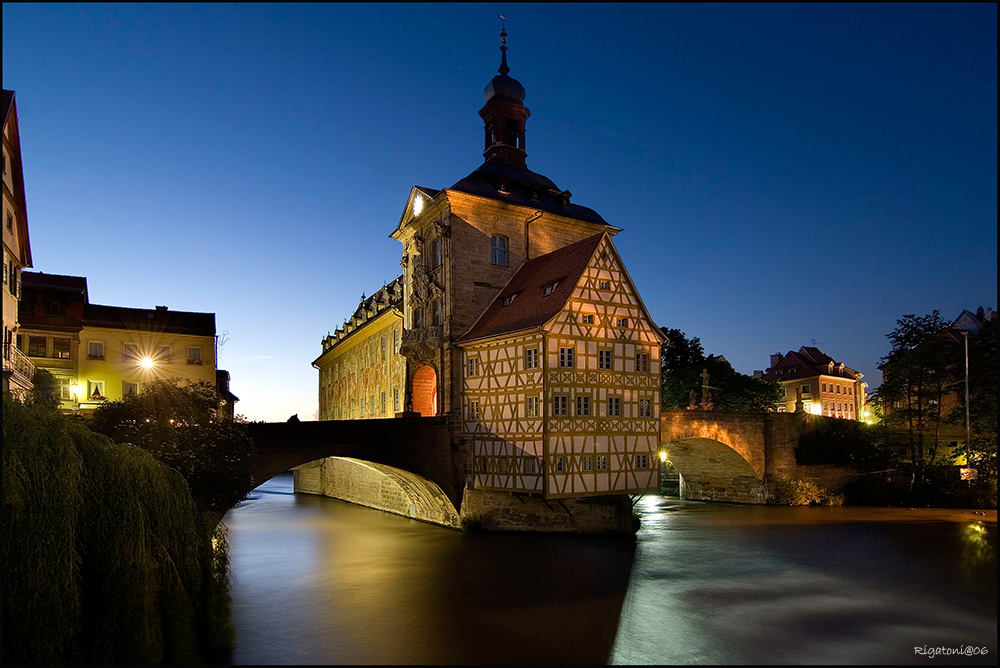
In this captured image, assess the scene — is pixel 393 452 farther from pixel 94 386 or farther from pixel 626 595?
pixel 94 386

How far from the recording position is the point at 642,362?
97.1 feet

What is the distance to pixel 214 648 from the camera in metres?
14.6

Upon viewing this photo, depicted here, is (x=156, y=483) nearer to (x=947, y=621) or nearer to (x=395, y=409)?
(x=947, y=621)

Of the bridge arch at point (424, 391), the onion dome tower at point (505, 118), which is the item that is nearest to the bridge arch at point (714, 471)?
the bridge arch at point (424, 391)

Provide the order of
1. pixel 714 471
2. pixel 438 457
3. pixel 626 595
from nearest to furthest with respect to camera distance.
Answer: pixel 626 595, pixel 438 457, pixel 714 471

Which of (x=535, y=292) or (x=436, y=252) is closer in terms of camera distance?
(x=535, y=292)

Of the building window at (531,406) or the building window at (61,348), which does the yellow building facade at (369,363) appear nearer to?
the building window at (531,406)

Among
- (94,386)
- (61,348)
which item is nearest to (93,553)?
(61,348)

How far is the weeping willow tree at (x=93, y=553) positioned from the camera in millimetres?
9906

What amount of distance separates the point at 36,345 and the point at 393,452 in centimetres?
2071

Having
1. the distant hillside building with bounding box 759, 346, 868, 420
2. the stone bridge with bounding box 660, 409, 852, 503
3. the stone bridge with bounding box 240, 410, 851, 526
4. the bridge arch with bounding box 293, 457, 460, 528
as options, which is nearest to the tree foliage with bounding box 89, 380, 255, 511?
the stone bridge with bounding box 240, 410, 851, 526

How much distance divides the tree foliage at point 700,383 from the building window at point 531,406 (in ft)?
96.1

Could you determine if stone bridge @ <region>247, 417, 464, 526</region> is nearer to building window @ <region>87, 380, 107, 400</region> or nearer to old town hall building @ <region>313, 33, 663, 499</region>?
old town hall building @ <region>313, 33, 663, 499</region>

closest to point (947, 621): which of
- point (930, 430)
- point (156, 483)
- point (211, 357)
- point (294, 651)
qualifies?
point (294, 651)
